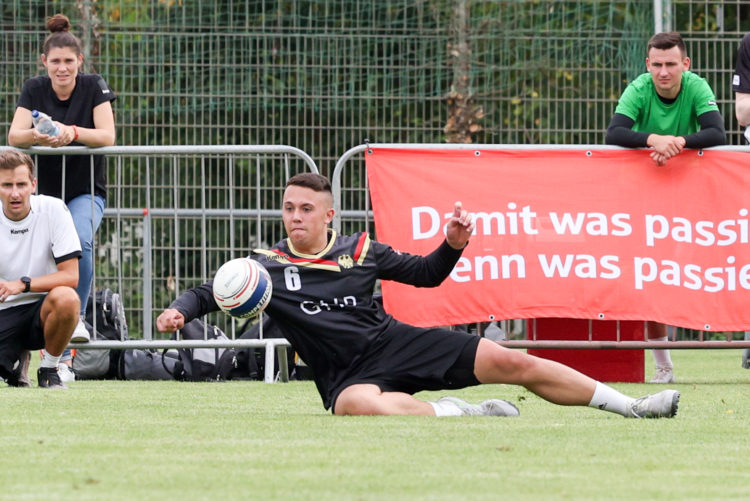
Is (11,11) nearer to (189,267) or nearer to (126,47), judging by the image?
(126,47)

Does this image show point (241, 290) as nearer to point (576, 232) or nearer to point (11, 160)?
point (11, 160)

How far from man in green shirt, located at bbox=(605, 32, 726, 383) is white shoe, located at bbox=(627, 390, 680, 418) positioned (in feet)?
10.1

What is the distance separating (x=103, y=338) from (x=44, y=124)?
5.27 feet

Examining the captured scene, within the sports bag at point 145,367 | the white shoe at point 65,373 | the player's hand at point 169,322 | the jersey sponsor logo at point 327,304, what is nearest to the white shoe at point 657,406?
the jersey sponsor logo at point 327,304

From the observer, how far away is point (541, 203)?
9516 mm

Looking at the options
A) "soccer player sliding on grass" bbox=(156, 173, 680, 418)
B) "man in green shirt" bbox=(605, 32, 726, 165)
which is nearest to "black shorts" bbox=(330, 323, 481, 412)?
"soccer player sliding on grass" bbox=(156, 173, 680, 418)

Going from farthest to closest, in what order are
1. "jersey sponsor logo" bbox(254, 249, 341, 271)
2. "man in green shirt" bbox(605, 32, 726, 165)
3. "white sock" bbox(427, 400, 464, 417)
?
"man in green shirt" bbox(605, 32, 726, 165) < "jersey sponsor logo" bbox(254, 249, 341, 271) < "white sock" bbox(427, 400, 464, 417)

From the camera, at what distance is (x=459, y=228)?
6723 mm

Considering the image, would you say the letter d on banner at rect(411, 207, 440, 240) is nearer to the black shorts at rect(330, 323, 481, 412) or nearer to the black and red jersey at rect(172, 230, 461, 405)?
the black and red jersey at rect(172, 230, 461, 405)

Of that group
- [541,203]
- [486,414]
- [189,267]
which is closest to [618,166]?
[541,203]

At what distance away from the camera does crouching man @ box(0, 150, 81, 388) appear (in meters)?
8.57

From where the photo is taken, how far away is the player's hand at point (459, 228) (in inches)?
262

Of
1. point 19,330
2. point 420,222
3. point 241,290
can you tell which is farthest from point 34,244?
point 241,290

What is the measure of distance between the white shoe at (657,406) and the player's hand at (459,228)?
1.04 m
